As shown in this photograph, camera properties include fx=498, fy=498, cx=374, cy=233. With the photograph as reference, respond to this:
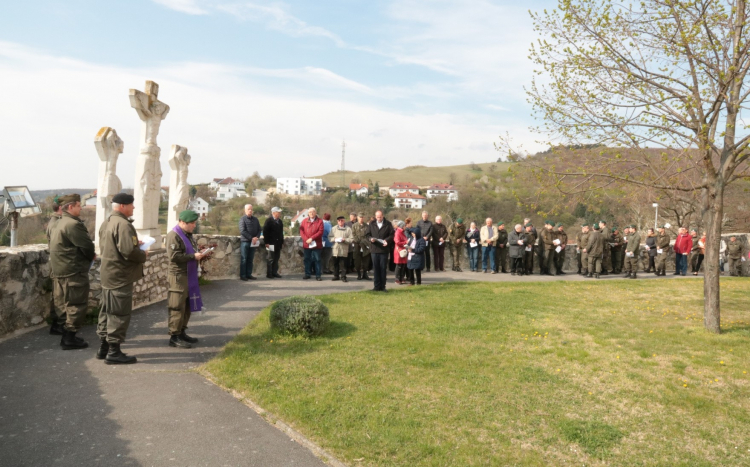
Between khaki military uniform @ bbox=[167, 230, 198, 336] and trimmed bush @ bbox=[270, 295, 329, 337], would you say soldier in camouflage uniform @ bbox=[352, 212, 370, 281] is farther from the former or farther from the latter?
khaki military uniform @ bbox=[167, 230, 198, 336]

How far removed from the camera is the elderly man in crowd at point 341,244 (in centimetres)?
1328

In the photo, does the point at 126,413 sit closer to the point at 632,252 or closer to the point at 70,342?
the point at 70,342

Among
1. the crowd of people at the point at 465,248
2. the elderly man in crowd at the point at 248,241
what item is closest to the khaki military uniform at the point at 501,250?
the crowd of people at the point at 465,248

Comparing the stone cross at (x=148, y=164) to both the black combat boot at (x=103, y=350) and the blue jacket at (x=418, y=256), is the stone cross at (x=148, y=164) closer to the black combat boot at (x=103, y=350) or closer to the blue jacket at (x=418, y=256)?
the black combat boot at (x=103, y=350)

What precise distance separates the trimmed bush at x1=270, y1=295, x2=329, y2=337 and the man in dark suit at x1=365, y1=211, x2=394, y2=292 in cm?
387

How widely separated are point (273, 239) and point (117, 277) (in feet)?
23.5

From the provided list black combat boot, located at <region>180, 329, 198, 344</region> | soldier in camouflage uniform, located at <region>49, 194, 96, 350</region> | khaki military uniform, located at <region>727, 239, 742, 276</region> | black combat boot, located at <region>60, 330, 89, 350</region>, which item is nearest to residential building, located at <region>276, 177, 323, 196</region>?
khaki military uniform, located at <region>727, 239, 742, 276</region>

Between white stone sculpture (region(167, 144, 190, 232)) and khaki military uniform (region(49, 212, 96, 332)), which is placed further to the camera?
white stone sculpture (region(167, 144, 190, 232))

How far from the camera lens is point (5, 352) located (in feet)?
20.4

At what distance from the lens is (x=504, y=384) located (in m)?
5.88

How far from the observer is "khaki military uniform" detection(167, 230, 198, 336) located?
671cm

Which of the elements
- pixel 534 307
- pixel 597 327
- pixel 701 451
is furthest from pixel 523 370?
pixel 534 307

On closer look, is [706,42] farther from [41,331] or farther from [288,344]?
[41,331]

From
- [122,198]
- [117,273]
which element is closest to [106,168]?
[122,198]
